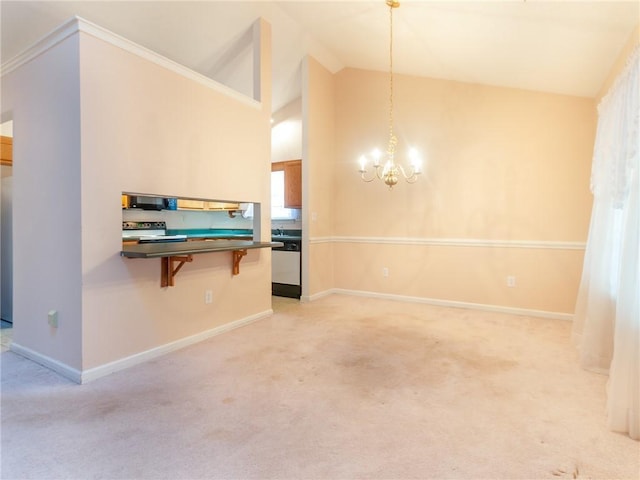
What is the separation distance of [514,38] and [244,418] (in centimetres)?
358

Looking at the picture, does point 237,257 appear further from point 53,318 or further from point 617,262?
point 617,262

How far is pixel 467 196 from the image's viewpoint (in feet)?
14.1

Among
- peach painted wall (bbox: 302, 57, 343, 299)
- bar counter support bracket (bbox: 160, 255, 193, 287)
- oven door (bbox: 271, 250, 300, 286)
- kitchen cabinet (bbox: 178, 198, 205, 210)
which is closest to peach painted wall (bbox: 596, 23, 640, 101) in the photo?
peach painted wall (bbox: 302, 57, 343, 299)

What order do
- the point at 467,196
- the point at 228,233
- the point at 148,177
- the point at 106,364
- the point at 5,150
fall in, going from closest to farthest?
the point at 106,364
the point at 148,177
the point at 5,150
the point at 467,196
the point at 228,233

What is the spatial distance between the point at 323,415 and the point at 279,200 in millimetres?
4041

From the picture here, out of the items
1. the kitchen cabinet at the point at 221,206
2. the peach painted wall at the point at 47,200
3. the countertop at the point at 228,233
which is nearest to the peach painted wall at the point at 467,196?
the countertop at the point at 228,233

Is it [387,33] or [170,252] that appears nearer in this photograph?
[170,252]

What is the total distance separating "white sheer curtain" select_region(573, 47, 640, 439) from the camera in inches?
69.3

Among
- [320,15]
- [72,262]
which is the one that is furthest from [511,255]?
[72,262]

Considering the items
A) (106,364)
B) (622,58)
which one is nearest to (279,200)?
(106,364)

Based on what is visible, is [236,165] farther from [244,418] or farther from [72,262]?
[244,418]

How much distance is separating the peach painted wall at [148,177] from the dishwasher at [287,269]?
121 cm

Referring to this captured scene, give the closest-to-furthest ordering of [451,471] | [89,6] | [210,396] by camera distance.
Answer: [451,471], [210,396], [89,6]

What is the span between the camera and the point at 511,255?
4113 mm
